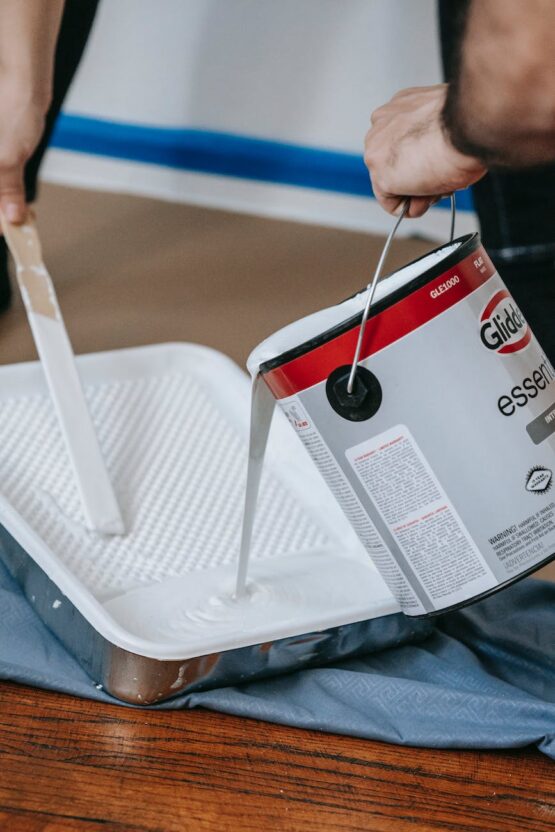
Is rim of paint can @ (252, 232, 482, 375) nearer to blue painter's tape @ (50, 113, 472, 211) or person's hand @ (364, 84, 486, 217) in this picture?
person's hand @ (364, 84, 486, 217)

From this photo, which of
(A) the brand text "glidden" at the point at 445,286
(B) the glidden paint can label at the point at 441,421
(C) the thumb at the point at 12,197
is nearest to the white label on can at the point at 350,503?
(B) the glidden paint can label at the point at 441,421

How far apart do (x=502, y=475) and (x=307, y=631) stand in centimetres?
18

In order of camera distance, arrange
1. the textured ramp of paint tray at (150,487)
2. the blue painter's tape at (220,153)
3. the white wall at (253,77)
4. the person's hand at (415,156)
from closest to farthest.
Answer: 1. the person's hand at (415,156)
2. the textured ramp of paint tray at (150,487)
3. the white wall at (253,77)
4. the blue painter's tape at (220,153)

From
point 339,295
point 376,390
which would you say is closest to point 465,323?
point 376,390

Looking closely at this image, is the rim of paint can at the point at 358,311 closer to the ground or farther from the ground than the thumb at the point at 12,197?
farther from the ground

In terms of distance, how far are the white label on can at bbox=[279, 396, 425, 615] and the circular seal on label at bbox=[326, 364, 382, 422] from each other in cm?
2

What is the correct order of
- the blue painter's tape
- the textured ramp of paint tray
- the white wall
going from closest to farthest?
the textured ramp of paint tray
the white wall
the blue painter's tape

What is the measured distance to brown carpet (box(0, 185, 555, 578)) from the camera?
1.37m

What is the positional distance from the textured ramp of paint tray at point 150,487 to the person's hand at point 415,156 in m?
0.32

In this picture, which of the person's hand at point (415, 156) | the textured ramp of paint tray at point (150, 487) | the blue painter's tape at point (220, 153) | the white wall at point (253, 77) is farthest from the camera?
the blue painter's tape at point (220, 153)

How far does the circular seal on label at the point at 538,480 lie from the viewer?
662 mm

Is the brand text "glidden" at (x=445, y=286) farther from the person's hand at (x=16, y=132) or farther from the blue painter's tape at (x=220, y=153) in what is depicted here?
the blue painter's tape at (x=220, y=153)

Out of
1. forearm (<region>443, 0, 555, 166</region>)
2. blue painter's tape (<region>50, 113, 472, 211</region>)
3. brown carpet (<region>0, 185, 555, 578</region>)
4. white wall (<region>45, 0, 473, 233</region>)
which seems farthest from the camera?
blue painter's tape (<region>50, 113, 472, 211</region>)

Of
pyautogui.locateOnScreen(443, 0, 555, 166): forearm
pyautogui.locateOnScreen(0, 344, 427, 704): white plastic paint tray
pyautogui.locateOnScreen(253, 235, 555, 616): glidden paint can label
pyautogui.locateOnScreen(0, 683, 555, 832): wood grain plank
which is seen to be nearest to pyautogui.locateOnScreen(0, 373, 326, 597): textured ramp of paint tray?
pyautogui.locateOnScreen(0, 344, 427, 704): white plastic paint tray
